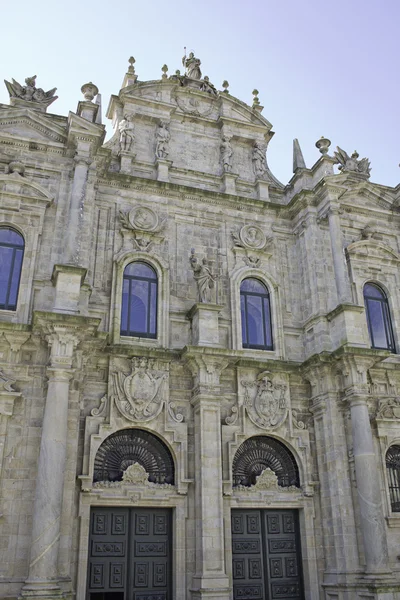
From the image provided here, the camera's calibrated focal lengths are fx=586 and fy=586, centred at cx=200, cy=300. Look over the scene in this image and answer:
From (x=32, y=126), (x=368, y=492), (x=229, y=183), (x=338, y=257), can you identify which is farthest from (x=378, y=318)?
(x=32, y=126)

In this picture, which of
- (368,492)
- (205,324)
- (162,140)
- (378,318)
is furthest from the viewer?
(162,140)

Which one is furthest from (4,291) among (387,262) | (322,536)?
(387,262)

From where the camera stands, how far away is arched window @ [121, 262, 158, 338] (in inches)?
587

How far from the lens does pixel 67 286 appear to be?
43.5 ft

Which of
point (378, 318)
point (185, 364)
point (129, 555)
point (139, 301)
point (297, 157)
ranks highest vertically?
point (297, 157)

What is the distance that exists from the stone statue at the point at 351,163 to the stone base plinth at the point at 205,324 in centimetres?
732

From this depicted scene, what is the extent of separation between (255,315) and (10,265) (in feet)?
21.8

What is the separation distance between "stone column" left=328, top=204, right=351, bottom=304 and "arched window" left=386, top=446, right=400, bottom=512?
13.7 feet

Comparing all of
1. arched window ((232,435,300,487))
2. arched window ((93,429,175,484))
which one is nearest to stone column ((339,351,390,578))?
arched window ((232,435,300,487))

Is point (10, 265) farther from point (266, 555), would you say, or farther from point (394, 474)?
point (394, 474)

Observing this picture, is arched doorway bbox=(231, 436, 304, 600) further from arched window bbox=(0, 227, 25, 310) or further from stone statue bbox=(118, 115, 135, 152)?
stone statue bbox=(118, 115, 135, 152)

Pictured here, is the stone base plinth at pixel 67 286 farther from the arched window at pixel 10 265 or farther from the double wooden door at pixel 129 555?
the double wooden door at pixel 129 555

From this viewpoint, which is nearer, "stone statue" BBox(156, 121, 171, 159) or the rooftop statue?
the rooftop statue

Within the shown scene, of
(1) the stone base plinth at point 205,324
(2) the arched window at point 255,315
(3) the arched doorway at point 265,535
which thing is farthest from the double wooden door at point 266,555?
(2) the arched window at point 255,315
